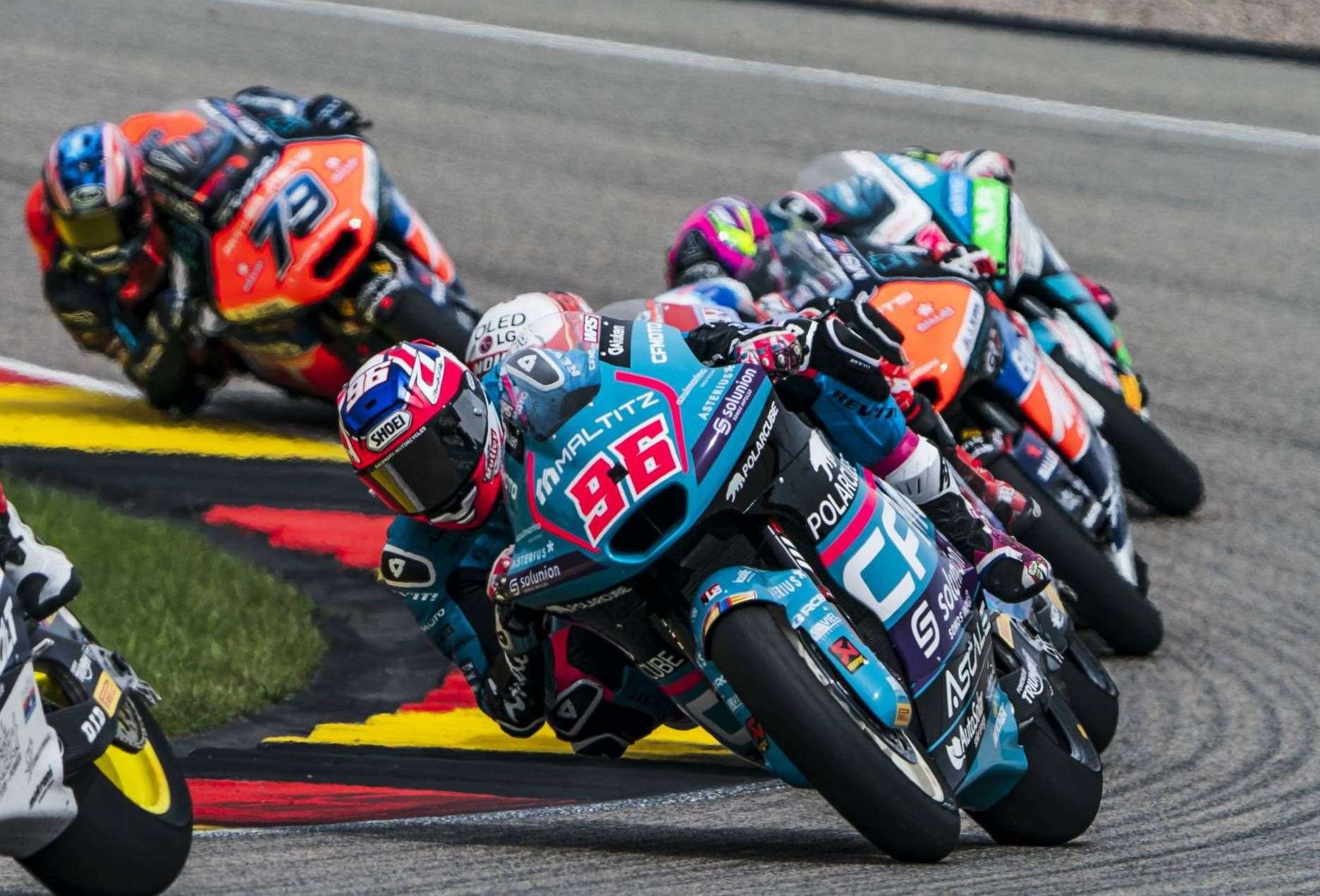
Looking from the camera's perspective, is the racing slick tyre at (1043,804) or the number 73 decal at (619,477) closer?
the number 73 decal at (619,477)

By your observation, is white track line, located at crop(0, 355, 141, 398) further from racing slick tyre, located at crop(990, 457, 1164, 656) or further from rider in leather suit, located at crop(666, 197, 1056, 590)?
racing slick tyre, located at crop(990, 457, 1164, 656)

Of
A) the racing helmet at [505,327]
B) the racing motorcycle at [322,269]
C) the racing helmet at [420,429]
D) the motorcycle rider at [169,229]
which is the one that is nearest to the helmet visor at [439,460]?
the racing helmet at [420,429]

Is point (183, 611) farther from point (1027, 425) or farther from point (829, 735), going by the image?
point (829, 735)

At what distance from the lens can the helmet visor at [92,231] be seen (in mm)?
8492

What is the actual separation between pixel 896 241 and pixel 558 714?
2546 mm

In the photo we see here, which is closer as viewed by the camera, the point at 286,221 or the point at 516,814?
the point at 516,814

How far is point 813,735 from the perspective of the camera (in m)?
4.16

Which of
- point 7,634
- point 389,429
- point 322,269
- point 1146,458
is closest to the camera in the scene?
point 7,634

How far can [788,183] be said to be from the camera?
1230cm

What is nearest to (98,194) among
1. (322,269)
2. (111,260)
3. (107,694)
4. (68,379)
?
(111,260)

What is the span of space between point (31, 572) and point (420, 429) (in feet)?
3.00

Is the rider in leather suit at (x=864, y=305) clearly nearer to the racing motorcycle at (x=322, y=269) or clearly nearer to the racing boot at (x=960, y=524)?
the racing boot at (x=960, y=524)

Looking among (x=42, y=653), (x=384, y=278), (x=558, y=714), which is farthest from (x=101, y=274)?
(x=42, y=653)

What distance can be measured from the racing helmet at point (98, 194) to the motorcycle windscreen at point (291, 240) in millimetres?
353
